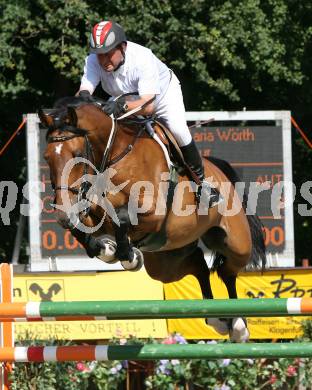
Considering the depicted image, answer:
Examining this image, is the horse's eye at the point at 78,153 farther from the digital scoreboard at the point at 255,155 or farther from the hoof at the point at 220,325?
the digital scoreboard at the point at 255,155

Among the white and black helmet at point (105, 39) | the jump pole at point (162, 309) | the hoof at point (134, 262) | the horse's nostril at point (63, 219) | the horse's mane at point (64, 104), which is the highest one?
the white and black helmet at point (105, 39)

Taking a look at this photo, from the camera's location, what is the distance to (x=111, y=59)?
7238 millimetres

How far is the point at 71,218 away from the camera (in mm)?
6645

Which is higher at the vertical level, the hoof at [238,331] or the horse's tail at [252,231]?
the horse's tail at [252,231]

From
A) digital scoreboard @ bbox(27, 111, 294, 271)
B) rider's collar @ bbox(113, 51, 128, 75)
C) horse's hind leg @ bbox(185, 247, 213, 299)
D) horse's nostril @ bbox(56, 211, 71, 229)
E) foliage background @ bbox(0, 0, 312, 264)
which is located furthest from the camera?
foliage background @ bbox(0, 0, 312, 264)

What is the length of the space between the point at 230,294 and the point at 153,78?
92.2 inches

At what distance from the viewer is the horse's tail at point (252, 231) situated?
8.72m

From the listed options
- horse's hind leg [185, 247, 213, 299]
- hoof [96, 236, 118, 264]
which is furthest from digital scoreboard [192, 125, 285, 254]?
hoof [96, 236, 118, 264]

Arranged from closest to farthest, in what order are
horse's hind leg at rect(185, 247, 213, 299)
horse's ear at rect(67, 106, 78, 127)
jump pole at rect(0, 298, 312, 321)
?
1. jump pole at rect(0, 298, 312, 321)
2. horse's ear at rect(67, 106, 78, 127)
3. horse's hind leg at rect(185, 247, 213, 299)

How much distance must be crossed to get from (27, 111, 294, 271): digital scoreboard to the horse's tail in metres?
2.34

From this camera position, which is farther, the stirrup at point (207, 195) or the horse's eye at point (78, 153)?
the stirrup at point (207, 195)

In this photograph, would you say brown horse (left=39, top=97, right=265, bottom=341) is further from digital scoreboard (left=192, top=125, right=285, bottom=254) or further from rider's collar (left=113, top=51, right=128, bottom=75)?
digital scoreboard (left=192, top=125, right=285, bottom=254)

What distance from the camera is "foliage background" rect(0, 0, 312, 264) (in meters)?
15.4

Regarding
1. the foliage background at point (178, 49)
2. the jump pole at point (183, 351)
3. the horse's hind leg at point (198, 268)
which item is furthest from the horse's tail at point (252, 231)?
the foliage background at point (178, 49)
